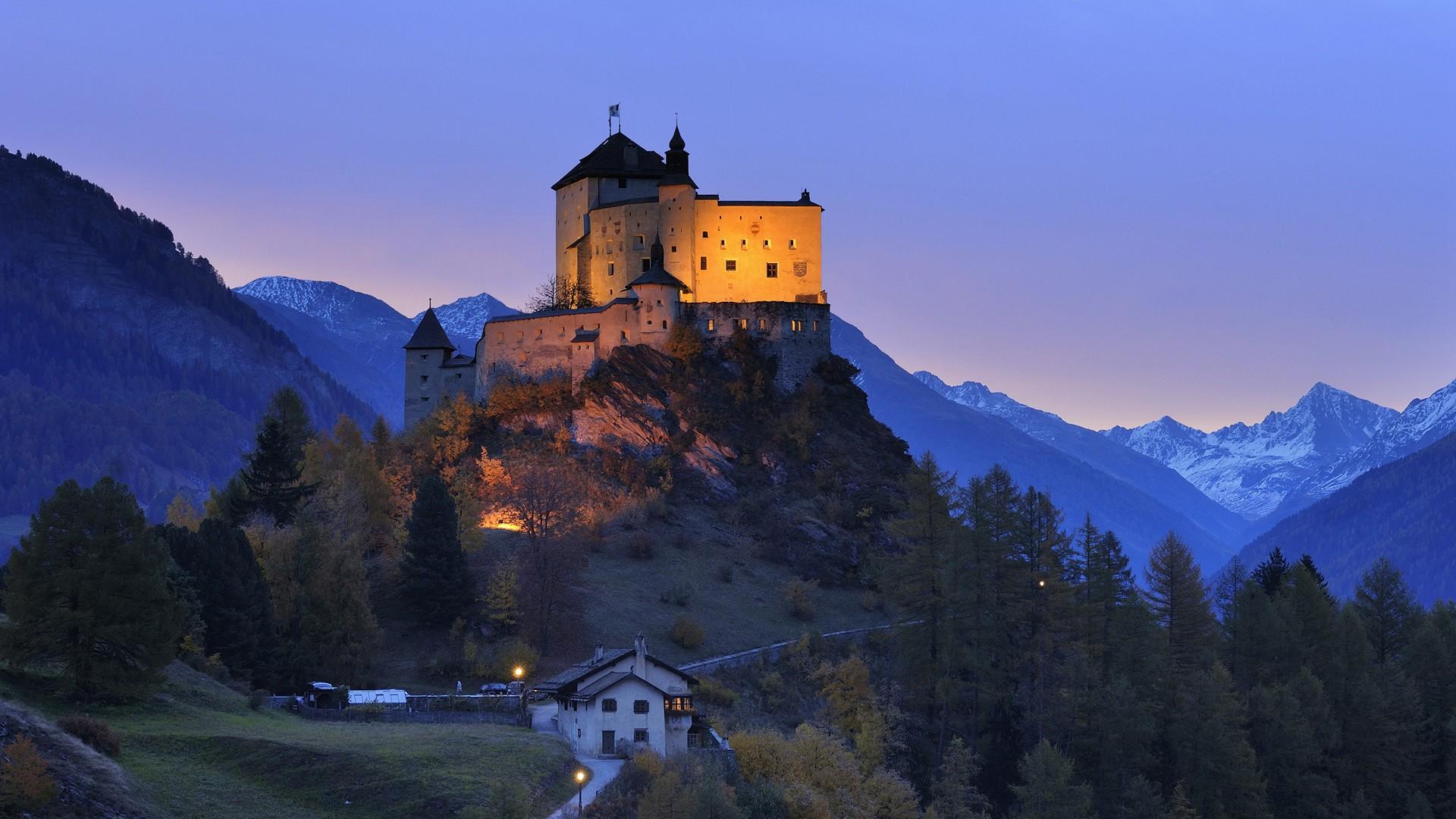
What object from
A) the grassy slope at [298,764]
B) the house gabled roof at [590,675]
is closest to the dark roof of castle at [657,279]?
the house gabled roof at [590,675]

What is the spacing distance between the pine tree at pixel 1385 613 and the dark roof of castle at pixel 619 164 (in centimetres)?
6227

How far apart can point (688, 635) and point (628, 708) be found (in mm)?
24828

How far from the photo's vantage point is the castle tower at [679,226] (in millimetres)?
122938

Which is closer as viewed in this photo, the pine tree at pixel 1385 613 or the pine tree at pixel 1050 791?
the pine tree at pixel 1050 791

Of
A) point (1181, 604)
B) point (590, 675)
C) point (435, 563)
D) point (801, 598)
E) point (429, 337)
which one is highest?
point (429, 337)

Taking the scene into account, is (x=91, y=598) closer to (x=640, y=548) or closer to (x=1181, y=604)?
(x=640, y=548)

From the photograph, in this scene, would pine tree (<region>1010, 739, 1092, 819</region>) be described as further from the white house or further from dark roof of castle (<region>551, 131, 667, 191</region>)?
dark roof of castle (<region>551, 131, 667, 191</region>)

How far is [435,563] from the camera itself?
87.1 metres

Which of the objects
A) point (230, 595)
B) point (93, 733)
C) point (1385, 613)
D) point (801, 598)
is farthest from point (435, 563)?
point (1385, 613)

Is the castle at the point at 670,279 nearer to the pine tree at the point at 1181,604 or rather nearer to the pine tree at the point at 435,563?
the pine tree at the point at 435,563

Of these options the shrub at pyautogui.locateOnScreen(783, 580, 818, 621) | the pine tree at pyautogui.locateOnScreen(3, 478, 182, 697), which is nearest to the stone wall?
the shrub at pyautogui.locateOnScreen(783, 580, 818, 621)

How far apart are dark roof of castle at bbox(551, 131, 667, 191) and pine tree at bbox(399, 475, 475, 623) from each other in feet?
150

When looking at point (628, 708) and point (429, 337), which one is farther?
point (429, 337)

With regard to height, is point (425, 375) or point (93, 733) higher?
point (425, 375)
